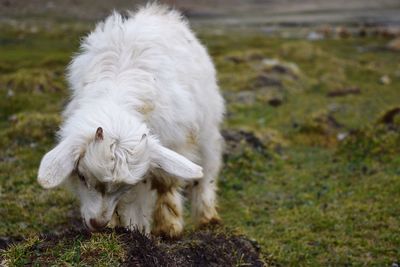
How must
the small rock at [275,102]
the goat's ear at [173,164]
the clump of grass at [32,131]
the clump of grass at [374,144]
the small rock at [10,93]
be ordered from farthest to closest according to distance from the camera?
the small rock at [275,102] → the small rock at [10,93] → the clump of grass at [32,131] → the clump of grass at [374,144] → the goat's ear at [173,164]

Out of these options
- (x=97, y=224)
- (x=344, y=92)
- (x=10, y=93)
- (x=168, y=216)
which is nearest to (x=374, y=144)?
(x=168, y=216)

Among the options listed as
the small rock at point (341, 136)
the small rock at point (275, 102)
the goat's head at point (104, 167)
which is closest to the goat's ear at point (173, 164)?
the goat's head at point (104, 167)

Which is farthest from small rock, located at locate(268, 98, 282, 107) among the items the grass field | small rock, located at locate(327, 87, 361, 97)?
small rock, located at locate(327, 87, 361, 97)

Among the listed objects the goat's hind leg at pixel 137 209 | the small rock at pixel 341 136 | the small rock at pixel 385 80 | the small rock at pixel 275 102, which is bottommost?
the small rock at pixel 385 80

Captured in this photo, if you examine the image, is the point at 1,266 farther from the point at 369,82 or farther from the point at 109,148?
the point at 369,82

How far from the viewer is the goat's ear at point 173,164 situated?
5.55 m

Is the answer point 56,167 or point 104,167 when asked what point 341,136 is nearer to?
point 104,167

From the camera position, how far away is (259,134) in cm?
1430

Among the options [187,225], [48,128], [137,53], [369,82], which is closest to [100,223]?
[137,53]

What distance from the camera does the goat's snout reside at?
5.48m

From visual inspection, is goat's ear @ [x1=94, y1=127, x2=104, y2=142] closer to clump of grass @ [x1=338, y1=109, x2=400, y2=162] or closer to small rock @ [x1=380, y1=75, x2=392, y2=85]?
clump of grass @ [x1=338, y1=109, x2=400, y2=162]

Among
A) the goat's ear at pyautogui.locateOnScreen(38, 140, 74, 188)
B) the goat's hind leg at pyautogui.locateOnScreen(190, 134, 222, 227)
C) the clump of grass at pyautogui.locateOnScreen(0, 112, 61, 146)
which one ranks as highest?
the goat's ear at pyautogui.locateOnScreen(38, 140, 74, 188)

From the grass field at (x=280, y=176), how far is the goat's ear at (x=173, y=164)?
2.85ft

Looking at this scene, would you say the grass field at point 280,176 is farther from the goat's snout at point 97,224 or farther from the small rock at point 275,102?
the goat's snout at point 97,224
